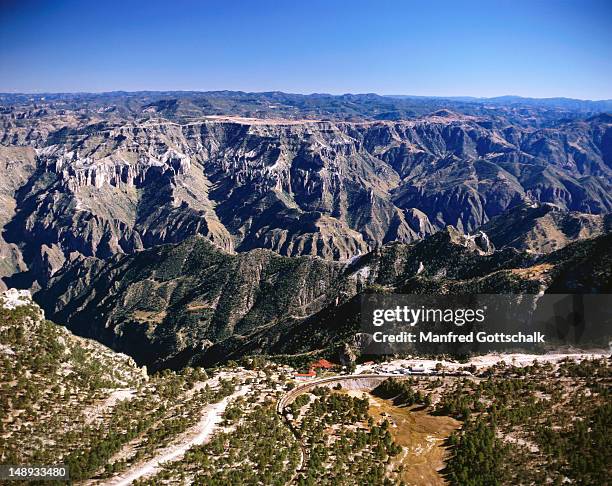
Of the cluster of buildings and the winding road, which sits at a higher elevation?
the winding road

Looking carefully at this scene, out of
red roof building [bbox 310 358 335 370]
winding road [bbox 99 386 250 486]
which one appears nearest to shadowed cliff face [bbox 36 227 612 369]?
red roof building [bbox 310 358 335 370]

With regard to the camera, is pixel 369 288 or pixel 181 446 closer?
pixel 181 446

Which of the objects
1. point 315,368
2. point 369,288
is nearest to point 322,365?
point 315,368

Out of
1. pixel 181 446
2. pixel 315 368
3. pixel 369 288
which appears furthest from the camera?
pixel 369 288

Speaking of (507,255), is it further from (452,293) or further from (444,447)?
(444,447)

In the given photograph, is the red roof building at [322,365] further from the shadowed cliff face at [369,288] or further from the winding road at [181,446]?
the winding road at [181,446]

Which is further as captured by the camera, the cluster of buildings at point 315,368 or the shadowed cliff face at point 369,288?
the shadowed cliff face at point 369,288

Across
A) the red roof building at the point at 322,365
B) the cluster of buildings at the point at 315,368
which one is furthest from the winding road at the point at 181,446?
the red roof building at the point at 322,365

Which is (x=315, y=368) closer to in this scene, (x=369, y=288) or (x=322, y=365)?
(x=322, y=365)

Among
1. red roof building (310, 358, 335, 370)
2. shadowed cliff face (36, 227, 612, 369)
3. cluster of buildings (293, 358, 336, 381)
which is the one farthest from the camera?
shadowed cliff face (36, 227, 612, 369)

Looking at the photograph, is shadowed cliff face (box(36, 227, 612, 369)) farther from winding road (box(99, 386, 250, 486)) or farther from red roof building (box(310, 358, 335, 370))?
winding road (box(99, 386, 250, 486))

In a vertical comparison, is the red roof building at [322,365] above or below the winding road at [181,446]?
below
